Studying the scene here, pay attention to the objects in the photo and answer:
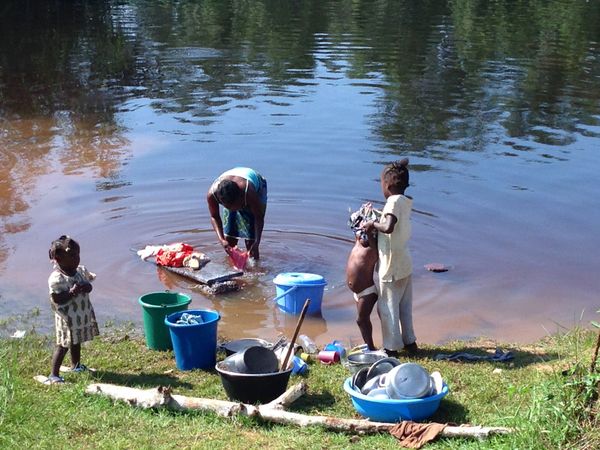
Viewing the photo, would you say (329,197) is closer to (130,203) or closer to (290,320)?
(130,203)

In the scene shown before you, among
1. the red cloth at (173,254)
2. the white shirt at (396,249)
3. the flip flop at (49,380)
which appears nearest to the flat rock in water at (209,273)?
the red cloth at (173,254)

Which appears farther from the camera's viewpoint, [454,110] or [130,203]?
[454,110]

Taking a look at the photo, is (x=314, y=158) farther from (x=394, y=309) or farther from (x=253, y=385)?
(x=253, y=385)

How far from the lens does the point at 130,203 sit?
11992mm

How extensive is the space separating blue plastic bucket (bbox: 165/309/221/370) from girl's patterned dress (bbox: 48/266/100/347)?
2.07ft

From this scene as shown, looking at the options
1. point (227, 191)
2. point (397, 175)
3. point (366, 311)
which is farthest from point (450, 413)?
point (227, 191)

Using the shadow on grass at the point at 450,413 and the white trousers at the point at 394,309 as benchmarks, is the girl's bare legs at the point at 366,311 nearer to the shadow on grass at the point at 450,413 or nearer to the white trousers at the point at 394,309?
the white trousers at the point at 394,309

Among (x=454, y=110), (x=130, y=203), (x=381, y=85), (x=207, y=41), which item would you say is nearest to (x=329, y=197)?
(x=130, y=203)

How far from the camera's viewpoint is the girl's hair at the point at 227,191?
8953 mm

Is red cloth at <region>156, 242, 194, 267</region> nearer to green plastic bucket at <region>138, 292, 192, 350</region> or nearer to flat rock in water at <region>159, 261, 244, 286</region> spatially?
flat rock in water at <region>159, 261, 244, 286</region>

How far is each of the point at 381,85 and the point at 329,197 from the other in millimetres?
8378

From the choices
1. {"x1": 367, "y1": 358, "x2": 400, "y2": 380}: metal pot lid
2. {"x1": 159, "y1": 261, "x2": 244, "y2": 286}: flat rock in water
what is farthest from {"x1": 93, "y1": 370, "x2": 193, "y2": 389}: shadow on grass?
{"x1": 159, "y1": 261, "x2": 244, "y2": 286}: flat rock in water

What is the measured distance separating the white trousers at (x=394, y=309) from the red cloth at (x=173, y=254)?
10.2 ft

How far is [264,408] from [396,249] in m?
1.89
